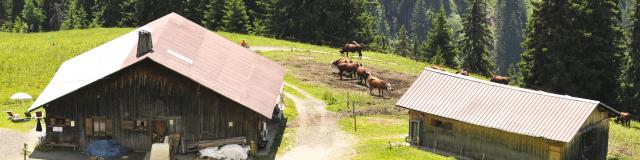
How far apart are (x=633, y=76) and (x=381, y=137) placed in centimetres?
2984

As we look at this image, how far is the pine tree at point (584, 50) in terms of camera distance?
65688mm

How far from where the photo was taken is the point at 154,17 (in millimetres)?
104500

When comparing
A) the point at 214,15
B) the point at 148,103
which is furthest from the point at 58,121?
the point at 214,15

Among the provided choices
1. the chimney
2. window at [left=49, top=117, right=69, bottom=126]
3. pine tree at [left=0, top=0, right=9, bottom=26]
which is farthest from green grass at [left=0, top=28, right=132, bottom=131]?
pine tree at [left=0, top=0, right=9, bottom=26]

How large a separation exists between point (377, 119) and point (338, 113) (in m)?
3.12

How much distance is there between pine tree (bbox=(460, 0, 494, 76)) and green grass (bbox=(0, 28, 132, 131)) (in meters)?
41.9

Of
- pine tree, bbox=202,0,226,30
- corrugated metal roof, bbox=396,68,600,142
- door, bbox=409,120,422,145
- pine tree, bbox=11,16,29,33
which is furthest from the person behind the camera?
pine tree, bbox=11,16,29,33

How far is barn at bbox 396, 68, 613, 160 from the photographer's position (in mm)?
39938

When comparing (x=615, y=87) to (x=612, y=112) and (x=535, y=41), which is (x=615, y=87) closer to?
(x=535, y=41)

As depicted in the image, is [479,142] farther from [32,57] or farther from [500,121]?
[32,57]

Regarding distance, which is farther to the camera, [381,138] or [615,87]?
[615,87]

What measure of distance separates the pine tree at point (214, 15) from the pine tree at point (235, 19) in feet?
4.80

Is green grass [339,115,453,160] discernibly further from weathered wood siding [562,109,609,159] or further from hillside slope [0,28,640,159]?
weathered wood siding [562,109,609,159]

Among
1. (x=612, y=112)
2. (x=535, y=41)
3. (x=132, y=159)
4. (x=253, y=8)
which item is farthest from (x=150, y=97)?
(x=253, y=8)
